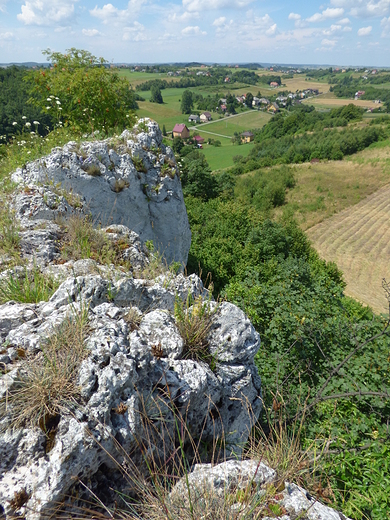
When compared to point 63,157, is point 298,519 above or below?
below

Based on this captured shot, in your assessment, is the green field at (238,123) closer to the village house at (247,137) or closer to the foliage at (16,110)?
the village house at (247,137)

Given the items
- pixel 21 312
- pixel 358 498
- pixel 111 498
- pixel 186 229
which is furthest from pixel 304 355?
pixel 186 229

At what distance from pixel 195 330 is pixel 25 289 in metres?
2.20

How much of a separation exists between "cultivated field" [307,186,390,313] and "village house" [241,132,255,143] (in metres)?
64.7

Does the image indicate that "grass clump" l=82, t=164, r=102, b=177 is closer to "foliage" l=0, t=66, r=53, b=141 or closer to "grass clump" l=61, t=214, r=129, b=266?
"grass clump" l=61, t=214, r=129, b=266

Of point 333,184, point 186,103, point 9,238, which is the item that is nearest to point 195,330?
point 9,238

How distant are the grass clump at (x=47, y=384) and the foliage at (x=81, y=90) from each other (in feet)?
30.2

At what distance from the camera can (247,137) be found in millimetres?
97312

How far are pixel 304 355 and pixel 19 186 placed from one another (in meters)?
6.94

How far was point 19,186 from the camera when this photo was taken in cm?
657

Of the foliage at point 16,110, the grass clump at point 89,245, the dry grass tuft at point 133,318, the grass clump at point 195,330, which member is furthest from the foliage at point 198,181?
the dry grass tuft at point 133,318

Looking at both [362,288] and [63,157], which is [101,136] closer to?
[63,157]

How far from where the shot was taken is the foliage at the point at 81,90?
10.2 m

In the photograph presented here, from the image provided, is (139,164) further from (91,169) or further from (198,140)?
(198,140)
